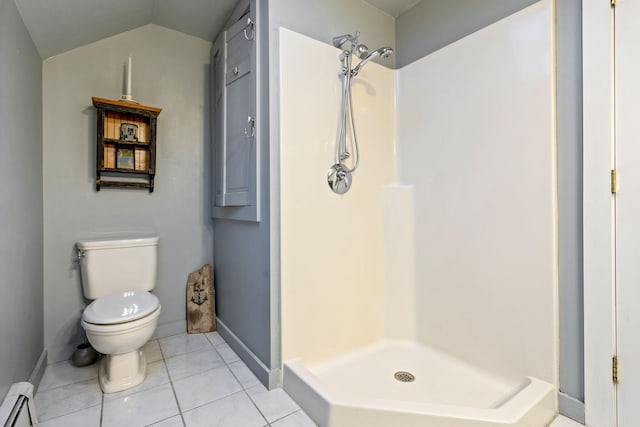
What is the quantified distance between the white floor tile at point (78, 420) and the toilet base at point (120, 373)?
154 mm

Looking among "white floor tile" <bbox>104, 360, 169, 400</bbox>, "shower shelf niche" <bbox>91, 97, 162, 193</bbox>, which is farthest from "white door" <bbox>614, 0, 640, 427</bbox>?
"shower shelf niche" <bbox>91, 97, 162, 193</bbox>

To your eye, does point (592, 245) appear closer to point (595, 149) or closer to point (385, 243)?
point (595, 149)

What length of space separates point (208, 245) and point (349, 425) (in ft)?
5.53

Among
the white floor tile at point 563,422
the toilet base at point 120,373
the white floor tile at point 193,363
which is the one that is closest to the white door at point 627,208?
the white floor tile at point 563,422

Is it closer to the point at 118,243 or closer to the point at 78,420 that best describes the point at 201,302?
the point at 118,243

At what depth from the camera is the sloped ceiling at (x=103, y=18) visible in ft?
5.08

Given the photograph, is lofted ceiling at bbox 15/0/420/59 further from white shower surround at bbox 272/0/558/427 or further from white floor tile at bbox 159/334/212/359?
white floor tile at bbox 159/334/212/359

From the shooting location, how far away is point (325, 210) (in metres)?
1.77

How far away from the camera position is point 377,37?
6.92ft

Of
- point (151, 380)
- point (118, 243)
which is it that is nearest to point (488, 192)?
point (151, 380)

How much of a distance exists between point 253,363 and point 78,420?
31.7 inches

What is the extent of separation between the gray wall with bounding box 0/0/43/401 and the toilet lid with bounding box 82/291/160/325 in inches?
10.9

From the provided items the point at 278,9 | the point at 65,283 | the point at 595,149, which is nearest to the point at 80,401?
the point at 65,283

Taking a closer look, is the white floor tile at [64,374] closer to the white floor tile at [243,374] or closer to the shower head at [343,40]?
the white floor tile at [243,374]
